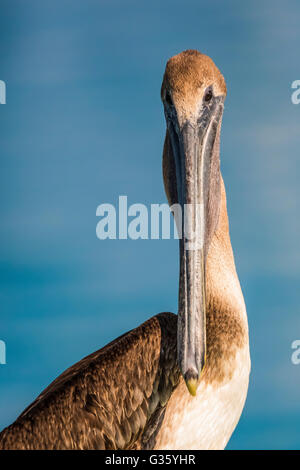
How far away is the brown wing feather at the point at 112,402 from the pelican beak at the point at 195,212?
0.64 metres

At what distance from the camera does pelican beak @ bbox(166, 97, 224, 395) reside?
3.50 m

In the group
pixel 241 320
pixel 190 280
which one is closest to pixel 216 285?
pixel 241 320

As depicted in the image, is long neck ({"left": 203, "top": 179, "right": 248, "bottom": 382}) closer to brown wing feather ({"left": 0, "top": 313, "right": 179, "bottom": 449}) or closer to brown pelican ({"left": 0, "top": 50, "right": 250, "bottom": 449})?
brown pelican ({"left": 0, "top": 50, "right": 250, "bottom": 449})

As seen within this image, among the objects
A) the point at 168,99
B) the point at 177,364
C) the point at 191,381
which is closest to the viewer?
the point at 191,381

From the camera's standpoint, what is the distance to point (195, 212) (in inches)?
143

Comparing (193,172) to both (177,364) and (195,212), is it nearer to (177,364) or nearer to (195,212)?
(195,212)

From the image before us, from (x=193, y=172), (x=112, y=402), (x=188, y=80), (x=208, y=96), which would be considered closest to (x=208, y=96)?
(x=208, y=96)

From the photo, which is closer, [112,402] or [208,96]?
[208,96]

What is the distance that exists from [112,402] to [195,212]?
1246 millimetres

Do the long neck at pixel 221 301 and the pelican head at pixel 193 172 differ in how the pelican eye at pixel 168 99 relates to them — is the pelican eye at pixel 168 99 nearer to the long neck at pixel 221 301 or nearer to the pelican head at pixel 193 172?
the pelican head at pixel 193 172

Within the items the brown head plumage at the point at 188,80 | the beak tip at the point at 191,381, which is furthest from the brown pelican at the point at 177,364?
the beak tip at the point at 191,381

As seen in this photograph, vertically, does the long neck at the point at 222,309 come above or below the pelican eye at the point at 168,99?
below

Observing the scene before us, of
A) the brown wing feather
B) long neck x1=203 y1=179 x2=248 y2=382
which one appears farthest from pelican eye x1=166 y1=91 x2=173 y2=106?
the brown wing feather

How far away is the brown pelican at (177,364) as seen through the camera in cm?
384
